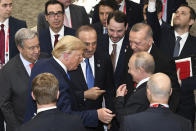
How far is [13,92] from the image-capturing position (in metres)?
4.22

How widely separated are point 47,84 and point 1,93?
1.27 metres

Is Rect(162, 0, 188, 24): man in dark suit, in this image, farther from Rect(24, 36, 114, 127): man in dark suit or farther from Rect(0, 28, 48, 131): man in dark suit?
Rect(24, 36, 114, 127): man in dark suit

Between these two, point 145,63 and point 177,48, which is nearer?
point 145,63

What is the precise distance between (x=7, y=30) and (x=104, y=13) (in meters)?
1.51

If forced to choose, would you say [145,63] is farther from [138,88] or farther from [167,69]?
[167,69]

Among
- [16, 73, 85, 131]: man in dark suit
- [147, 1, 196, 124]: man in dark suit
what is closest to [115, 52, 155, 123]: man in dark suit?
[16, 73, 85, 131]: man in dark suit

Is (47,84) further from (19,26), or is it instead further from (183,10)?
(183,10)

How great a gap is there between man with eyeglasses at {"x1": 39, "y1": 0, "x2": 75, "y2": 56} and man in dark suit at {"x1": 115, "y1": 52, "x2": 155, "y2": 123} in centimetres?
180

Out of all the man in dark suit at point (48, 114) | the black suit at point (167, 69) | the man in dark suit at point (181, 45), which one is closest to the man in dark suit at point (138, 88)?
the black suit at point (167, 69)

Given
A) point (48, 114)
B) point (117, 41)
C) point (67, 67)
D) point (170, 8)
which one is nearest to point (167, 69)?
point (117, 41)

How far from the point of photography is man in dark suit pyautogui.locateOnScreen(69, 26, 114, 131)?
14.4ft

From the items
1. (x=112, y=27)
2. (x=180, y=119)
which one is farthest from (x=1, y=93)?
(x=180, y=119)

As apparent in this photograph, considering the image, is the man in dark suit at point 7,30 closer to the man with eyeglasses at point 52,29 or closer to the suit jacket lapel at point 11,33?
the suit jacket lapel at point 11,33

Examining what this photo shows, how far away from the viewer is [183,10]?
5895 millimetres
